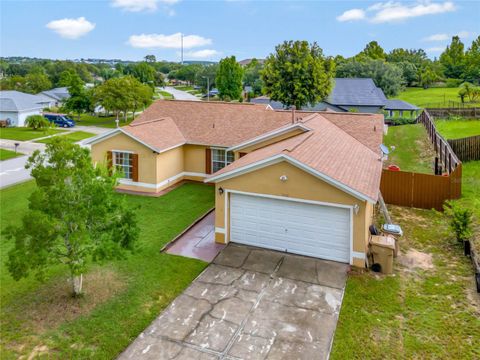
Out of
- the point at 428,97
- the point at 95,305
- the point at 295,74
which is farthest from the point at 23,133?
the point at 428,97

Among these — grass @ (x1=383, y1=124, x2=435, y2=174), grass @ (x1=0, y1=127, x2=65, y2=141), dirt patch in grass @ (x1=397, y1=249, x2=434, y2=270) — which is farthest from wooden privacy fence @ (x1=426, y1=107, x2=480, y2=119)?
grass @ (x1=0, y1=127, x2=65, y2=141)

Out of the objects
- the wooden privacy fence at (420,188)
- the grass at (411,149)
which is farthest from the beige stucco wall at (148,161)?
the grass at (411,149)

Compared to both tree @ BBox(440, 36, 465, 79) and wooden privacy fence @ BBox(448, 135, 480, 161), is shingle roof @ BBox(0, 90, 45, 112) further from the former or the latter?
tree @ BBox(440, 36, 465, 79)

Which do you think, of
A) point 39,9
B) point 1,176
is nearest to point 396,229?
point 1,176

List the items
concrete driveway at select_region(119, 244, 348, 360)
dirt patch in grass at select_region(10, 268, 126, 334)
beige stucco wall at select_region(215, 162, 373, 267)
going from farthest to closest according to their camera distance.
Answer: beige stucco wall at select_region(215, 162, 373, 267) < dirt patch in grass at select_region(10, 268, 126, 334) < concrete driveway at select_region(119, 244, 348, 360)

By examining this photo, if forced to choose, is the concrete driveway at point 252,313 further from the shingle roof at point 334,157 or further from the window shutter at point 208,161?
the window shutter at point 208,161

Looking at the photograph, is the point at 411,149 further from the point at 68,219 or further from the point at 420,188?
the point at 68,219
